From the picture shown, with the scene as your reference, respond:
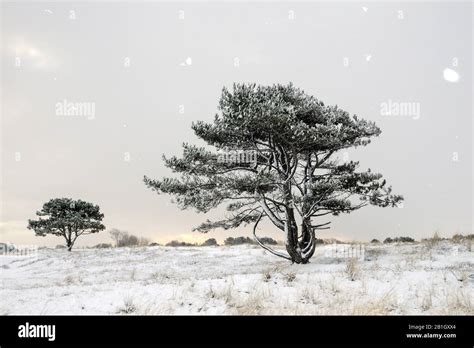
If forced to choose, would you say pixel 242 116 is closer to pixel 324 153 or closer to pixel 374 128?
pixel 324 153

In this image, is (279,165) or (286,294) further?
(279,165)

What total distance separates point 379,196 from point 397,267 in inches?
117

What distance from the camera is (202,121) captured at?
16.1 metres

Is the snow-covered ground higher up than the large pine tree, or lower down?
lower down

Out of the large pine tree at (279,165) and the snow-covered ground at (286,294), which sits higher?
the large pine tree at (279,165)

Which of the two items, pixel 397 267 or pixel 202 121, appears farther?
pixel 202 121

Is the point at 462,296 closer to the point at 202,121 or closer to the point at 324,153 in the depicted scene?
the point at 324,153
